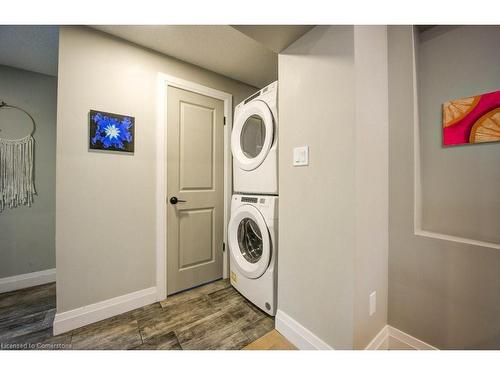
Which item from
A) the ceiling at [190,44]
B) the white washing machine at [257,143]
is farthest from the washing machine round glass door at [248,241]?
the ceiling at [190,44]

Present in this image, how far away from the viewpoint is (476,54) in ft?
3.20

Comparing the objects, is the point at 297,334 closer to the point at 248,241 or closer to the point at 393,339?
the point at 393,339

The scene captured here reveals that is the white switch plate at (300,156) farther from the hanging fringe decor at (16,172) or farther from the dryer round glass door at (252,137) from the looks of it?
the hanging fringe decor at (16,172)

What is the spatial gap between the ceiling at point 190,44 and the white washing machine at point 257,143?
0.35 meters

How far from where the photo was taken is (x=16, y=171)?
1.83 meters

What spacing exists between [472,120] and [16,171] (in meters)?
3.42

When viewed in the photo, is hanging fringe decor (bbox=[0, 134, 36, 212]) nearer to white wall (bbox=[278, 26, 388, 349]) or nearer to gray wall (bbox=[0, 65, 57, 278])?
gray wall (bbox=[0, 65, 57, 278])

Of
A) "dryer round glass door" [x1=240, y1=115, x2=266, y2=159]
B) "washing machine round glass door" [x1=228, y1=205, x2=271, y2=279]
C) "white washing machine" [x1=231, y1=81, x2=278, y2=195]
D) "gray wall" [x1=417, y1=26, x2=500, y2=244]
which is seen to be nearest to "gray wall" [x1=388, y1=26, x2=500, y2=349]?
"gray wall" [x1=417, y1=26, x2=500, y2=244]

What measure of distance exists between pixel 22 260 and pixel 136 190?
148 cm

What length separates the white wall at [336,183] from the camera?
928 millimetres

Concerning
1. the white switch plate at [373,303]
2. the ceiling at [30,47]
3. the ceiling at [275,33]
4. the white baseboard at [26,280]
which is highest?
the ceiling at [30,47]

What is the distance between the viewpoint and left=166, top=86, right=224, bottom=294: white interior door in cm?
172

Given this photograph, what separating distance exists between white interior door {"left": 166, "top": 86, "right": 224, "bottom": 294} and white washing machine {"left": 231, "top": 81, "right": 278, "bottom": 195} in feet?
0.98
